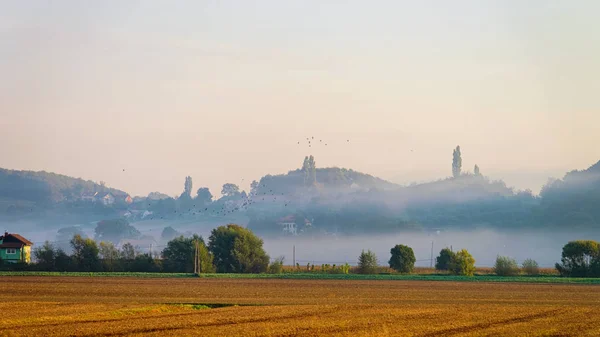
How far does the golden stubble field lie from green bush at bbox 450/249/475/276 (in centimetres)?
3181

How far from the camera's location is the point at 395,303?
212ft

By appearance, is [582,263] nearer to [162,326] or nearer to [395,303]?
[395,303]

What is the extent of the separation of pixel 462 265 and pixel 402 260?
1107 cm

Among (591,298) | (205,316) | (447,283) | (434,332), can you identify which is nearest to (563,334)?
(434,332)

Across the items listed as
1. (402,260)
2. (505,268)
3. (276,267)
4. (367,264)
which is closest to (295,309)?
(505,268)

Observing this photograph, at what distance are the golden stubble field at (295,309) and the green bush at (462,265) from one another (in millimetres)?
31808

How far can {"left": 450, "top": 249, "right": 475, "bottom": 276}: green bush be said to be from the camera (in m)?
123

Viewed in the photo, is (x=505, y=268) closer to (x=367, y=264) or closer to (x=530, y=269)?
(x=530, y=269)

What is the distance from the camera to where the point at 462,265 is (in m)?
123

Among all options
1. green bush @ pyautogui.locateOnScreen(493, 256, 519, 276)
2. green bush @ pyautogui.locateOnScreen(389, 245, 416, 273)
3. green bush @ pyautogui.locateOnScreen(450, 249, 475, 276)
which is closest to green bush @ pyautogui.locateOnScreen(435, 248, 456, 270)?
green bush @ pyautogui.locateOnScreen(450, 249, 475, 276)

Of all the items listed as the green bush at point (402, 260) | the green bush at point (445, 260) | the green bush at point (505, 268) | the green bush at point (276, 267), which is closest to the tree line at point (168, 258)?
the green bush at point (276, 267)

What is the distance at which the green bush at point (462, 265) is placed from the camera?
122562 millimetres

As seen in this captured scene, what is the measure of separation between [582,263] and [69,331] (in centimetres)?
9346

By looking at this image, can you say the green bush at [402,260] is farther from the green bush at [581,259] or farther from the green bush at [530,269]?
the green bush at [581,259]
